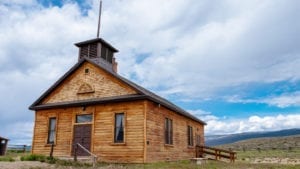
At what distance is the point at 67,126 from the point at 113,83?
4.34 metres

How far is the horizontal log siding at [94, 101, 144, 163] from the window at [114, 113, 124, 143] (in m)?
0.24

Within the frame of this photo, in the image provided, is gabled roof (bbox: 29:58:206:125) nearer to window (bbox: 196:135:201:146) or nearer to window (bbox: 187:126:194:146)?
window (bbox: 187:126:194:146)

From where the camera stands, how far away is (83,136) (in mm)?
19859

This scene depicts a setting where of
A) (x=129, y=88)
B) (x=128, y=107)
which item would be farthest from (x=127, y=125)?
(x=129, y=88)

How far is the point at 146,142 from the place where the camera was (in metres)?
17.7

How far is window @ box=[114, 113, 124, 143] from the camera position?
18.7 metres

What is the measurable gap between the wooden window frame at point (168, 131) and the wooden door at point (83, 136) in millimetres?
4978

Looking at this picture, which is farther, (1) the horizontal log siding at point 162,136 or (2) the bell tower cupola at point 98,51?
(2) the bell tower cupola at point 98,51

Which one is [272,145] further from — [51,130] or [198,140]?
[51,130]

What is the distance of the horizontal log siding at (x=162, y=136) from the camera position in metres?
18.4

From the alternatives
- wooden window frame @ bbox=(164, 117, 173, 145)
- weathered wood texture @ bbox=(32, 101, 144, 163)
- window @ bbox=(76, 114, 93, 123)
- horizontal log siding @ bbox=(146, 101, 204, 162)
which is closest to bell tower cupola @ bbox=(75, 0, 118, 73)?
window @ bbox=(76, 114, 93, 123)

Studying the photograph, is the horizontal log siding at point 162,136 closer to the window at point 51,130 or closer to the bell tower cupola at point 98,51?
the bell tower cupola at point 98,51

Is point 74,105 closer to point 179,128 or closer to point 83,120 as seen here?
point 83,120

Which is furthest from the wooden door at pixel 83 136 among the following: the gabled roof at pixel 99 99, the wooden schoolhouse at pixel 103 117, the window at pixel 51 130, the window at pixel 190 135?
the window at pixel 190 135
